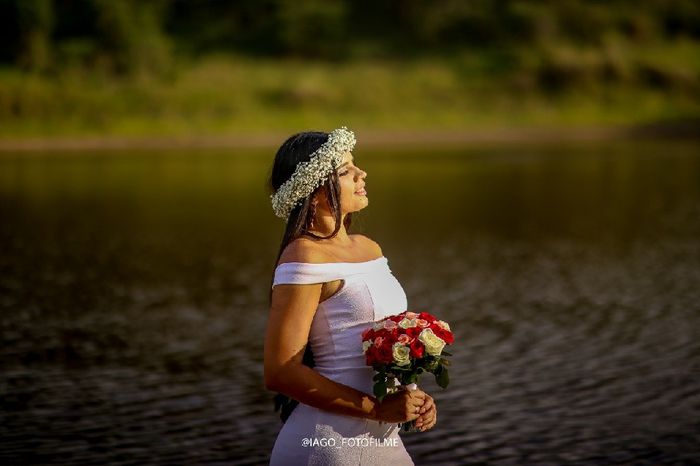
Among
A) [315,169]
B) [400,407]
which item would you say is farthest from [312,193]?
[400,407]

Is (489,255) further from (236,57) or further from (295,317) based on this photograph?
(236,57)

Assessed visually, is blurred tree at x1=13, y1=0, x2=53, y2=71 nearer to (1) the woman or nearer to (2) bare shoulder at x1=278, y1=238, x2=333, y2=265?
(1) the woman

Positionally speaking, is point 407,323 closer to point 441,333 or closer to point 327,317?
point 441,333

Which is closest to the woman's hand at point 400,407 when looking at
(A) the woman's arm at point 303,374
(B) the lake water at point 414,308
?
(A) the woman's arm at point 303,374

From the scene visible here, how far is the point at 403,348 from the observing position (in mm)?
4238

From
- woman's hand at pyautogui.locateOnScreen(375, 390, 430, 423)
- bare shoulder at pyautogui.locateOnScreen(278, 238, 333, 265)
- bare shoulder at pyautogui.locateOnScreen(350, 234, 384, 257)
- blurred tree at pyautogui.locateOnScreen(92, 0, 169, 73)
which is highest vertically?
blurred tree at pyautogui.locateOnScreen(92, 0, 169, 73)

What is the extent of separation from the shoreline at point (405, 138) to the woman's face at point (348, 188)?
51554 mm

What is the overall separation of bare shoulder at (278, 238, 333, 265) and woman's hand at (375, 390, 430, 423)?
55 centimetres

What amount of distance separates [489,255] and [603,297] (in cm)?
482

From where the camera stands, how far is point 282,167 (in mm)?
4422

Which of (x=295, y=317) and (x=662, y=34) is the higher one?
(x=662, y=34)

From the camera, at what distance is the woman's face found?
4406mm

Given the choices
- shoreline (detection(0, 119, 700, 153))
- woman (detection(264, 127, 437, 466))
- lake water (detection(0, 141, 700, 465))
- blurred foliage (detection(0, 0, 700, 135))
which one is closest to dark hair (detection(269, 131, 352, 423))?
woman (detection(264, 127, 437, 466))

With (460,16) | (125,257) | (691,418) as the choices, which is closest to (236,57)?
(460,16)
